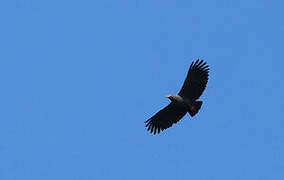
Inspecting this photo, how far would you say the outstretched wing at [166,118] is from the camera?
34250 millimetres

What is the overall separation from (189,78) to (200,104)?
1391mm

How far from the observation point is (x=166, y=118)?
34.7 metres

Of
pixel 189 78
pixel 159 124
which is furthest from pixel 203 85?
pixel 159 124

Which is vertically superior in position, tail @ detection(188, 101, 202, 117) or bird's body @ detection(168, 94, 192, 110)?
bird's body @ detection(168, 94, 192, 110)

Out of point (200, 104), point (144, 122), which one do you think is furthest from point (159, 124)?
point (200, 104)

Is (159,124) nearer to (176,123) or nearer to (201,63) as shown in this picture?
(176,123)

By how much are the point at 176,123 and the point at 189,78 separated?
288 centimetres

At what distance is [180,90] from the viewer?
33188 mm

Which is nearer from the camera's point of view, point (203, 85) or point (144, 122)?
point (203, 85)

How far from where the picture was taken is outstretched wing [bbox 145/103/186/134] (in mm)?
34250

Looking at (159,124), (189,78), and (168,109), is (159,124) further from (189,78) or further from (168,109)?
(189,78)

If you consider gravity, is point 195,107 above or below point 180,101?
below

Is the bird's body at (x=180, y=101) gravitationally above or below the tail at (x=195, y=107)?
above

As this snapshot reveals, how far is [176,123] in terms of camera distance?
34.7 metres
